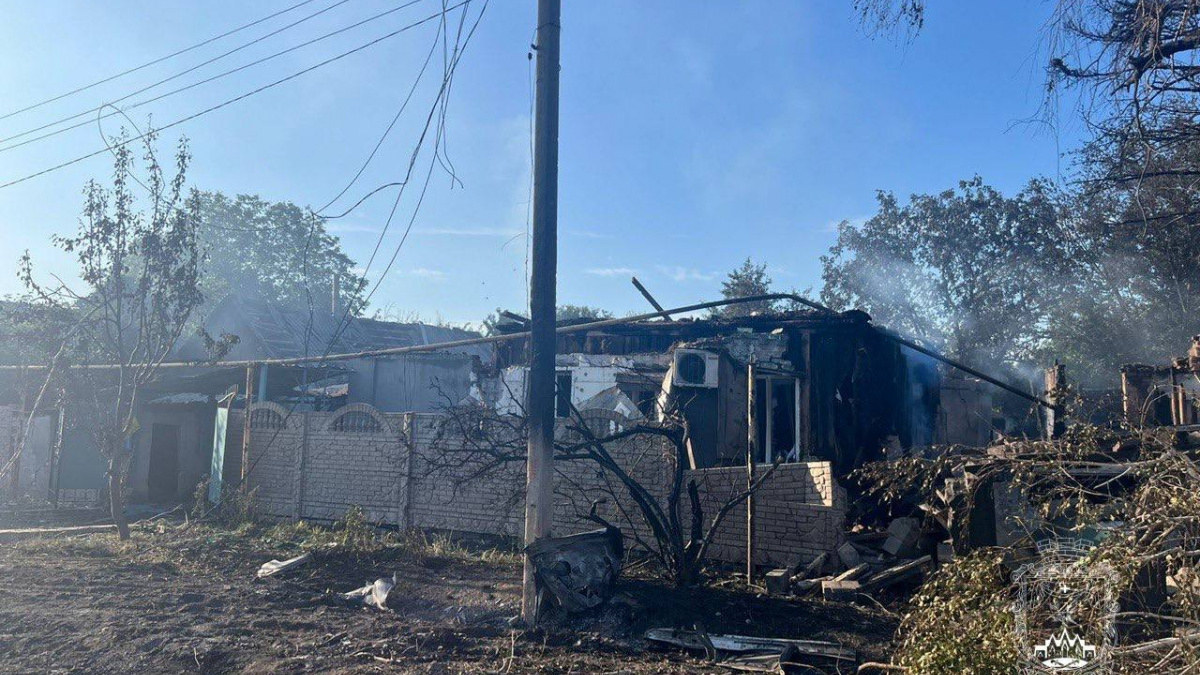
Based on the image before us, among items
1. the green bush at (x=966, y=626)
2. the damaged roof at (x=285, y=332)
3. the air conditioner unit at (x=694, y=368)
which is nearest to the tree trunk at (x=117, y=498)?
the air conditioner unit at (x=694, y=368)

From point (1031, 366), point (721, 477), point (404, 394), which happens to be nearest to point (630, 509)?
point (721, 477)

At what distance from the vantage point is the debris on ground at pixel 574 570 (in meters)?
7.25

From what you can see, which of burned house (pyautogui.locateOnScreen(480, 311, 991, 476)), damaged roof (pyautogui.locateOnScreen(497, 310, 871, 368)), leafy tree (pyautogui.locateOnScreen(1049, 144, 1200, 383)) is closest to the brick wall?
burned house (pyautogui.locateOnScreen(480, 311, 991, 476))

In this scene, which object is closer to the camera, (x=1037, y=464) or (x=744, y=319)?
(x=1037, y=464)

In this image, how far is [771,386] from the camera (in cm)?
1503

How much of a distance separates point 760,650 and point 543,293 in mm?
3601

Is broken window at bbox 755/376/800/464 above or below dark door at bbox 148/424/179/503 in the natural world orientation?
above

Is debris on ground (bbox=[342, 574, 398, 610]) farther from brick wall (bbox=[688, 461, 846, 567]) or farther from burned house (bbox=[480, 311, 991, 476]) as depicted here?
burned house (bbox=[480, 311, 991, 476])

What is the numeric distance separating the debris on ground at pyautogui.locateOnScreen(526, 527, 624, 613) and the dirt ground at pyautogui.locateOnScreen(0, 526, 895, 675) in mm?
182

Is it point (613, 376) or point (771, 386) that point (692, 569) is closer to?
point (771, 386)

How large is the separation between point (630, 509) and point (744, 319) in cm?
618

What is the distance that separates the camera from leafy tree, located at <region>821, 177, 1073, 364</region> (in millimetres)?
29938

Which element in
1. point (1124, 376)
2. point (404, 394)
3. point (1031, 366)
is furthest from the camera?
point (1031, 366)

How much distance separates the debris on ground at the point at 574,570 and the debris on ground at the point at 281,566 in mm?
3868
